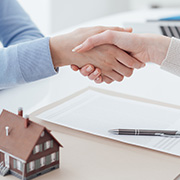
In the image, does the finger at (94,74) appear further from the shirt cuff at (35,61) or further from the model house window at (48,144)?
the model house window at (48,144)

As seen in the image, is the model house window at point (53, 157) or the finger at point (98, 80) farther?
the finger at point (98, 80)

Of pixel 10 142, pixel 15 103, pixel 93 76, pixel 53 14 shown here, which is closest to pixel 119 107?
pixel 93 76

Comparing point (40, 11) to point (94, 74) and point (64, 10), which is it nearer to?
point (64, 10)

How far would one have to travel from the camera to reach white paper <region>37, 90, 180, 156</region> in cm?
83

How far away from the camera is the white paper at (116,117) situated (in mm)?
832

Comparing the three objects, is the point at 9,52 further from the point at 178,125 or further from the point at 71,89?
the point at 178,125

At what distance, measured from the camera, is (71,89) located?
1166 millimetres

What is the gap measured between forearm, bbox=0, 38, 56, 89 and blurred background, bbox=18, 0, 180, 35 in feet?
6.51

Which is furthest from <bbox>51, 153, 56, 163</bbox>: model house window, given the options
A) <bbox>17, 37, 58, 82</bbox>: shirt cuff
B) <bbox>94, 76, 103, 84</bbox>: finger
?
<bbox>94, 76, 103, 84</bbox>: finger

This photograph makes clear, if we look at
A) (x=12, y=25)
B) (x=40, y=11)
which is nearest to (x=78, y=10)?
(x=40, y=11)

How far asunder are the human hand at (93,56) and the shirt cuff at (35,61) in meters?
0.05

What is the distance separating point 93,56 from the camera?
113cm

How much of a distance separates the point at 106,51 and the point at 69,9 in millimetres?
2143

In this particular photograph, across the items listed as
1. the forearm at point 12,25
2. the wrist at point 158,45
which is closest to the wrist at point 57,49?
the wrist at point 158,45
